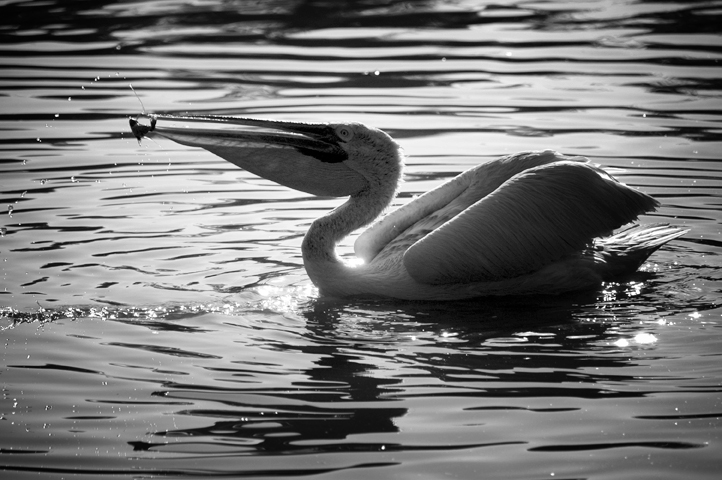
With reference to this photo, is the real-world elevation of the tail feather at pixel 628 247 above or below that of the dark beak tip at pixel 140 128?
below

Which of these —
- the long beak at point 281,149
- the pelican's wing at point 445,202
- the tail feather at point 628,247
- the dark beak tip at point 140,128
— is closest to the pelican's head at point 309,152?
the long beak at point 281,149

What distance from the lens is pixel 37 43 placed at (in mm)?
13219

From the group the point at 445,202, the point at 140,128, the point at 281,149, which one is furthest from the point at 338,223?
the point at 140,128

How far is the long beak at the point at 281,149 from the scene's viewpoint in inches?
219

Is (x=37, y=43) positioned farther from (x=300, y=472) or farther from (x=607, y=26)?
(x=300, y=472)

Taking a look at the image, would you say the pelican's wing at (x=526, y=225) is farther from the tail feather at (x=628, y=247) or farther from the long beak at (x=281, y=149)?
the long beak at (x=281, y=149)

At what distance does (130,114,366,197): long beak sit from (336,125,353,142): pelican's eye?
0.11 feet

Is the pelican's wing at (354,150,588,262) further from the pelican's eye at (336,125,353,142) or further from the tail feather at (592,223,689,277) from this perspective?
the pelican's eye at (336,125,353,142)

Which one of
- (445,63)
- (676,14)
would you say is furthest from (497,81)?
(676,14)

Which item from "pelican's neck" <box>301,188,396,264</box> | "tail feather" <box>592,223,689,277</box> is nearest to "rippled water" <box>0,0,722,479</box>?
"tail feather" <box>592,223,689,277</box>

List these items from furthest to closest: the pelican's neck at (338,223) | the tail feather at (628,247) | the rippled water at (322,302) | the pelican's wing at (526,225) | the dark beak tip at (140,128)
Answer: the tail feather at (628,247), the pelican's neck at (338,223), the pelican's wing at (526,225), the dark beak tip at (140,128), the rippled water at (322,302)

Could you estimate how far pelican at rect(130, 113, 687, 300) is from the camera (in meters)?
5.55

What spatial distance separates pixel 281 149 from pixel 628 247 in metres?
2.07

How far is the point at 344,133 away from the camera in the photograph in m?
5.89
